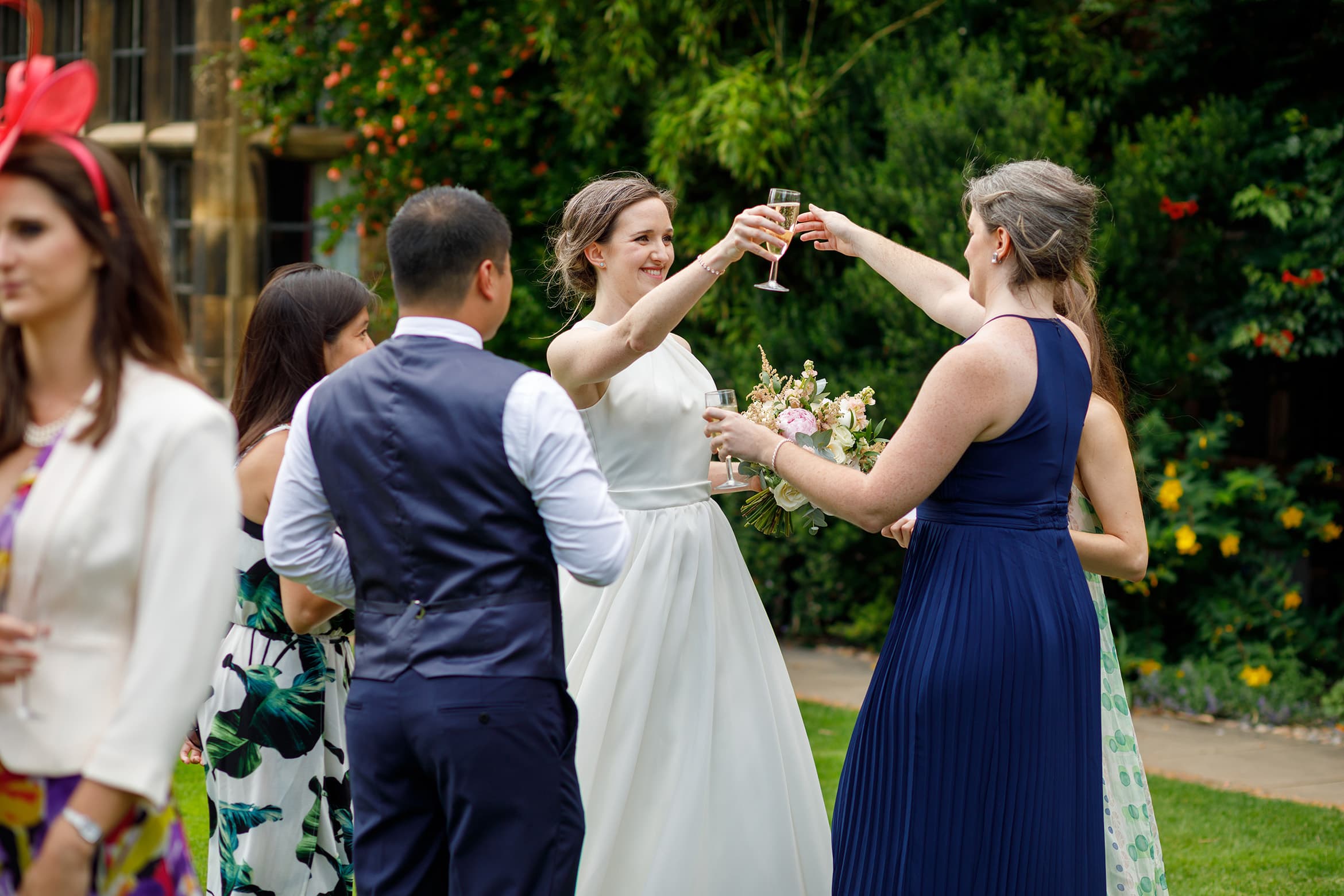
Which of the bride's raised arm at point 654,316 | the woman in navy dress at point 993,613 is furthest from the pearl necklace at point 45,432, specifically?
the woman in navy dress at point 993,613

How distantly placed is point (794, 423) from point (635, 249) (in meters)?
0.71

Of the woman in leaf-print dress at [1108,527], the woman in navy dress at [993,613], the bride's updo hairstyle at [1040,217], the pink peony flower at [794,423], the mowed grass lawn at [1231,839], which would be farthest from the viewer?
the mowed grass lawn at [1231,839]

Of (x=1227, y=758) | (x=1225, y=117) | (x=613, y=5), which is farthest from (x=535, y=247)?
(x=1227, y=758)

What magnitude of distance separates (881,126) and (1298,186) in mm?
2478

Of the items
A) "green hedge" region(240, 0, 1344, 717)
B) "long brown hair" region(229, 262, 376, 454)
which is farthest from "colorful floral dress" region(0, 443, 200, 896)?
"green hedge" region(240, 0, 1344, 717)

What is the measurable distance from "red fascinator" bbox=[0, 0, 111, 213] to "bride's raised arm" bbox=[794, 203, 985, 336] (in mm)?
2221

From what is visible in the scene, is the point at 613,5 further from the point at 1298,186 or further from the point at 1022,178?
the point at 1022,178

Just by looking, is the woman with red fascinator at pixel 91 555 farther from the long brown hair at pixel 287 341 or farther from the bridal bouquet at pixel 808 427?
the bridal bouquet at pixel 808 427

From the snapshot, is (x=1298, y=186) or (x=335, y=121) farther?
(x=335, y=121)

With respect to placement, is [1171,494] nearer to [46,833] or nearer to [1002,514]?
[1002,514]

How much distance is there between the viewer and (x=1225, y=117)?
7480 mm

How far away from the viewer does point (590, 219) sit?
12.6ft

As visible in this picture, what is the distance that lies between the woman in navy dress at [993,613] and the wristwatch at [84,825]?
69.0 inches

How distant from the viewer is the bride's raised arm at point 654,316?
3242 millimetres
